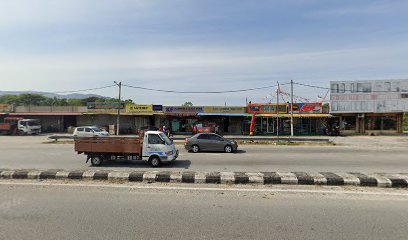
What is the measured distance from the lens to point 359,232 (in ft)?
17.5

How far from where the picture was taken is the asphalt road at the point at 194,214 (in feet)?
17.4

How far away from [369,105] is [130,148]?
3370 cm

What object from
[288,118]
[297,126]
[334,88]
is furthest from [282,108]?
[334,88]

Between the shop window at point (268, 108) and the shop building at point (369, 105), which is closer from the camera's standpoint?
the shop building at point (369, 105)

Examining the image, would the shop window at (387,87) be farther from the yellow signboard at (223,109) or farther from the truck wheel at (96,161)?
the truck wheel at (96,161)

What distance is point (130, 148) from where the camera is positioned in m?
13.5

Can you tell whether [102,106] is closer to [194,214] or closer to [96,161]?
[96,161]

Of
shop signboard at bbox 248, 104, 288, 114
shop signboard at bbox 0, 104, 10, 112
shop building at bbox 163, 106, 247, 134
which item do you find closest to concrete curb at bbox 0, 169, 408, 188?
shop building at bbox 163, 106, 247, 134

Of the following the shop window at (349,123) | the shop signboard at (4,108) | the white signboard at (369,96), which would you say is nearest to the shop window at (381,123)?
the shop window at (349,123)

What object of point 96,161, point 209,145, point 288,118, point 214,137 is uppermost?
point 288,118

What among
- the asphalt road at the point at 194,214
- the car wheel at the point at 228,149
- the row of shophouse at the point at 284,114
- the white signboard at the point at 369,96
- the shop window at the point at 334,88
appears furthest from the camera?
the shop window at the point at 334,88

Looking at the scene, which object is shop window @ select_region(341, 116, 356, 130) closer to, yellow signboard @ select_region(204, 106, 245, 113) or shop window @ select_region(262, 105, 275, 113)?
shop window @ select_region(262, 105, 275, 113)

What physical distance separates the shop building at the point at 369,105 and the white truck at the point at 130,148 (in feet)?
99.5

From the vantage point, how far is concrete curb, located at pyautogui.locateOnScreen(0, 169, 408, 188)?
8.98 meters
